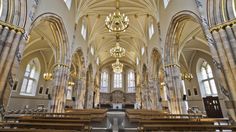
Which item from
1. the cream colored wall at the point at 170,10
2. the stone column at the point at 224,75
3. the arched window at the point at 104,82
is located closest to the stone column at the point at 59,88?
the cream colored wall at the point at 170,10

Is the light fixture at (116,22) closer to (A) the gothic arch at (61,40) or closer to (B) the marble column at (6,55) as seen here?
(A) the gothic arch at (61,40)

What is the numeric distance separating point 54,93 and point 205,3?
38.3 feet

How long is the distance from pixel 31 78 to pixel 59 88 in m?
11.8

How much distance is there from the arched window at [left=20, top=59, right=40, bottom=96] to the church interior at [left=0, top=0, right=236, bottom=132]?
0.44 ft

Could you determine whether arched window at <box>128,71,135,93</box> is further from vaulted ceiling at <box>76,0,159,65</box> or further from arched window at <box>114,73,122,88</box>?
vaulted ceiling at <box>76,0,159,65</box>

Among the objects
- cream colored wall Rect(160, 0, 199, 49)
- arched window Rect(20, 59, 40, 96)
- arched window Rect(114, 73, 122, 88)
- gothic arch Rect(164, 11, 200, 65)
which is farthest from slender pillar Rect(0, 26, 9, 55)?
arched window Rect(114, 73, 122, 88)

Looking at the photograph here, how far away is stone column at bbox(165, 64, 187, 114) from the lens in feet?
33.0

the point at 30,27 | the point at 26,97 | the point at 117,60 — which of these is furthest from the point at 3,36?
the point at 26,97

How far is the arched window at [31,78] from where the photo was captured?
18858 millimetres

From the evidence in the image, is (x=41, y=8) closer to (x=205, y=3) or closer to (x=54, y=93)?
(x=54, y=93)

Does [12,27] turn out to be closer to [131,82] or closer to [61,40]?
[61,40]

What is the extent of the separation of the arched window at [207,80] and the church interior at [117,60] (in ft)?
0.43

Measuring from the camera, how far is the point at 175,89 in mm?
10422

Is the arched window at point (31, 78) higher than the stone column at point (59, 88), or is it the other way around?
the arched window at point (31, 78)
